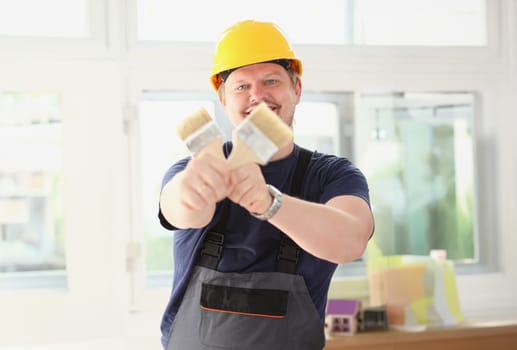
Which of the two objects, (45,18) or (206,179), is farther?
(45,18)

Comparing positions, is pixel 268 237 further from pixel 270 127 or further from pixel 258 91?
pixel 270 127

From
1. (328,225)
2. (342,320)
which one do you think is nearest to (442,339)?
(342,320)

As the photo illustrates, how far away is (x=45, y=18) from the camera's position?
222 cm

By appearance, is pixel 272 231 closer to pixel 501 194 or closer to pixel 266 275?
pixel 266 275

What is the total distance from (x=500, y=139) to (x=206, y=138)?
180 centimetres

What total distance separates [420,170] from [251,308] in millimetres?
1349

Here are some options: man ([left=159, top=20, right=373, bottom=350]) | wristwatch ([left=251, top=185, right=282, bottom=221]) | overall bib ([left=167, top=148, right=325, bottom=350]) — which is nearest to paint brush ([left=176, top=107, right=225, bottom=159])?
wristwatch ([left=251, top=185, right=282, bottom=221])

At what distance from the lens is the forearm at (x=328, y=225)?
3.70 ft

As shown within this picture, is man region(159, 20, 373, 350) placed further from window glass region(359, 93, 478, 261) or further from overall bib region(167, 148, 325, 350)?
window glass region(359, 93, 478, 261)

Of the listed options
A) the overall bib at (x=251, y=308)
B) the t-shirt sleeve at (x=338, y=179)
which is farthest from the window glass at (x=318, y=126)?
the overall bib at (x=251, y=308)

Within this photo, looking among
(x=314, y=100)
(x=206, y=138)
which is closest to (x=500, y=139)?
(x=314, y=100)

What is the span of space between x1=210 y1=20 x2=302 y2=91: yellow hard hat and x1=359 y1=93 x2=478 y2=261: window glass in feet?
3.65

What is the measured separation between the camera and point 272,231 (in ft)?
4.47

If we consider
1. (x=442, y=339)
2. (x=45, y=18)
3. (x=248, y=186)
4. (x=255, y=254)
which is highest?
(x=45, y=18)
